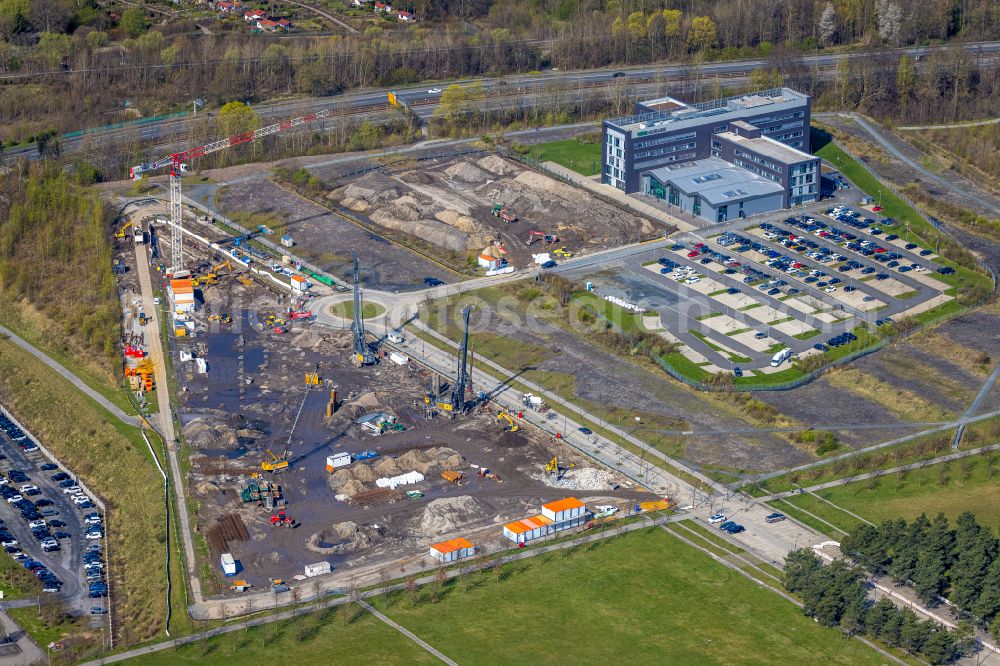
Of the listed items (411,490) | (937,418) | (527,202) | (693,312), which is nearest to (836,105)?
(527,202)

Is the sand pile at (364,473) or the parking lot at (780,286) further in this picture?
the parking lot at (780,286)

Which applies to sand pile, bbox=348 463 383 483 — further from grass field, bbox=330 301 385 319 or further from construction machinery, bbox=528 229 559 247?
construction machinery, bbox=528 229 559 247

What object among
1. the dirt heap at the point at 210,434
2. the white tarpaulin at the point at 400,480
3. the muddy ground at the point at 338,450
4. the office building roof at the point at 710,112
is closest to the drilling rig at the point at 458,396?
the muddy ground at the point at 338,450

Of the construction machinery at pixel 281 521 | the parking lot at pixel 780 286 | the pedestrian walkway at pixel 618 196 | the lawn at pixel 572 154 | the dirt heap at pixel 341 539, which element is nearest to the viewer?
the dirt heap at pixel 341 539

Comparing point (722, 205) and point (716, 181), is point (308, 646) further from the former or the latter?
point (716, 181)

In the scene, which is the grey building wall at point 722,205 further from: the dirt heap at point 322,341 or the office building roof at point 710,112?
the dirt heap at point 322,341

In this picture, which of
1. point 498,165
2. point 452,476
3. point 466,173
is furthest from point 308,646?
point 498,165

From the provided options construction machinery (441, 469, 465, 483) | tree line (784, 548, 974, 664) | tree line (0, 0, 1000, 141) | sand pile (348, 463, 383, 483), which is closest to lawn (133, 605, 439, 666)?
sand pile (348, 463, 383, 483)
